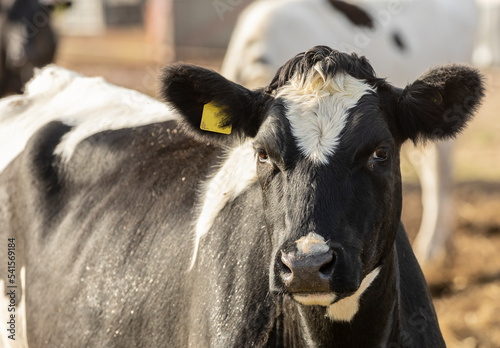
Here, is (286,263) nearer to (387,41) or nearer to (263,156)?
(263,156)

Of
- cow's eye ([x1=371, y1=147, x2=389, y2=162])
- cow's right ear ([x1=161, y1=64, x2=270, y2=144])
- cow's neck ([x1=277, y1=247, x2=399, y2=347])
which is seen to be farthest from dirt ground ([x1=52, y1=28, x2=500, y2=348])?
cow's neck ([x1=277, y1=247, x2=399, y2=347])

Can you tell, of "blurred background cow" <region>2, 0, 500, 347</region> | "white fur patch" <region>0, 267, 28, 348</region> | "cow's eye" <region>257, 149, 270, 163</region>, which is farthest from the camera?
"blurred background cow" <region>2, 0, 500, 347</region>

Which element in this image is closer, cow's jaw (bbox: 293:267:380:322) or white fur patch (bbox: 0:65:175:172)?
cow's jaw (bbox: 293:267:380:322)

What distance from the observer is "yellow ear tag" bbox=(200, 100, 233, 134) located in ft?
10.4

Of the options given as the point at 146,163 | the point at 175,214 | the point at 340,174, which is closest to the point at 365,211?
the point at 340,174

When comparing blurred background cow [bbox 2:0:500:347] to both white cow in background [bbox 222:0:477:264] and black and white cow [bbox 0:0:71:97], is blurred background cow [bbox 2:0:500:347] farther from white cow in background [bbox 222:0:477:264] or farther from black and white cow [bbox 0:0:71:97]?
black and white cow [bbox 0:0:71:97]

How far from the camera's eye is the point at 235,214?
3256mm

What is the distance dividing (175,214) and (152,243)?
0.17 m

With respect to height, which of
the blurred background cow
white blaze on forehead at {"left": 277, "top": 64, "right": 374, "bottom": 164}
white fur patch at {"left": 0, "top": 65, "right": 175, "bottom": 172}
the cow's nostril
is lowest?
the blurred background cow

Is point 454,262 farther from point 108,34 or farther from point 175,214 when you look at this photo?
point 108,34

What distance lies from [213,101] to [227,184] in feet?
1.31

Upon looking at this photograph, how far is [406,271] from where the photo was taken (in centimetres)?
334

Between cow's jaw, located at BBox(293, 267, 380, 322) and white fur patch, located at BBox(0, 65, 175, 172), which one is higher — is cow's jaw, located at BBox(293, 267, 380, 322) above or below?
above

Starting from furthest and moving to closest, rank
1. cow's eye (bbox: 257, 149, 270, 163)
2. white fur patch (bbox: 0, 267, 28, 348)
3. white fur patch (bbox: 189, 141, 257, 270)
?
1. white fur patch (bbox: 0, 267, 28, 348)
2. white fur patch (bbox: 189, 141, 257, 270)
3. cow's eye (bbox: 257, 149, 270, 163)
